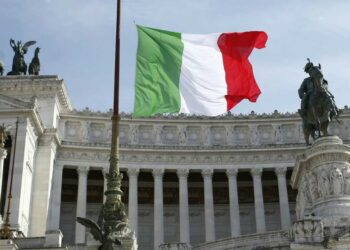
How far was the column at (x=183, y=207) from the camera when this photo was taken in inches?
2352

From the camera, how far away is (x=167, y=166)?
2520 inches

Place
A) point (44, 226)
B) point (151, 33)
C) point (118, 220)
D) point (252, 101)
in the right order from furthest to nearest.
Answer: point (44, 226), point (252, 101), point (151, 33), point (118, 220)

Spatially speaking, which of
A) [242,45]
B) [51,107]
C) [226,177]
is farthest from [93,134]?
[242,45]

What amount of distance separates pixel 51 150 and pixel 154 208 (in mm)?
11698

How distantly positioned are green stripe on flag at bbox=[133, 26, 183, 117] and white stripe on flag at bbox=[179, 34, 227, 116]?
54 centimetres

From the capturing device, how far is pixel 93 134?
6550 centimetres

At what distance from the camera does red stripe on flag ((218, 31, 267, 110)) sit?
1006 inches

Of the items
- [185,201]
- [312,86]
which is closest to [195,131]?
[185,201]

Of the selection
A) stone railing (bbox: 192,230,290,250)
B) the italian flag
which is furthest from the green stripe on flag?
stone railing (bbox: 192,230,290,250)

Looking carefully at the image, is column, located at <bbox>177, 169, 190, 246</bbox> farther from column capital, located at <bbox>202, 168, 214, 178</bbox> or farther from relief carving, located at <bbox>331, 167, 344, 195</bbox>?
relief carving, located at <bbox>331, 167, 344, 195</bbox>

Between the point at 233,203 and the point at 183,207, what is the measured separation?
198 inches

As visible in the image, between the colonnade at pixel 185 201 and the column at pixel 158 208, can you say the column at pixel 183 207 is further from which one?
the column at pixel 158 208

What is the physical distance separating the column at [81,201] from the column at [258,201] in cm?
1683

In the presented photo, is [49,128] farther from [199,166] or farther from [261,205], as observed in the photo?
[261,205]
